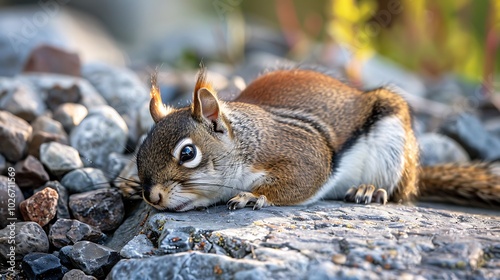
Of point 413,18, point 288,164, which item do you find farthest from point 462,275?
point 413,18

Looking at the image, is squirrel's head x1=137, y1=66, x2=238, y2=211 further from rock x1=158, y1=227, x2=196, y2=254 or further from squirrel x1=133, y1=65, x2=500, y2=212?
rock x1=158, y1=227, x2=196, y2=254

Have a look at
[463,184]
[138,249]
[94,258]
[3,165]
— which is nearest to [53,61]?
[3,165]

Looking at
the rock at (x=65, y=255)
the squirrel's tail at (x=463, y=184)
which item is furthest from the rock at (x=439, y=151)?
the rock at (x=65, y=255)

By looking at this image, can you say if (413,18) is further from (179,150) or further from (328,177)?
(179,150)

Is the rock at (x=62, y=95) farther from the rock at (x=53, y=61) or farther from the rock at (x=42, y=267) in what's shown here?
the rock at (x=42, y=267)

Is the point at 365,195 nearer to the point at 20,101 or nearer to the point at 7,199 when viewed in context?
the point at 7,199
